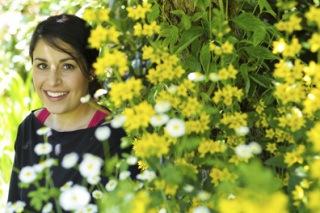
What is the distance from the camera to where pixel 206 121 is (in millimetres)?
1331

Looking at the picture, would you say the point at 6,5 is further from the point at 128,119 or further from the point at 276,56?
the point at 128,119

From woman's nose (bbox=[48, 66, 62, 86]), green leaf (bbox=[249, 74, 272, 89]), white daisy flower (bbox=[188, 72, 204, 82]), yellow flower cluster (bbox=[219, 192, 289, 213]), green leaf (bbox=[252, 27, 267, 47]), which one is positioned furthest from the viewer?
woman's nose (bbox=[48, 66, 62, 86])

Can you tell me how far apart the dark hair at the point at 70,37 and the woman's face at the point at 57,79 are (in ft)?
0.05

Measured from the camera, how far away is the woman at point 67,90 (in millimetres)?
2008

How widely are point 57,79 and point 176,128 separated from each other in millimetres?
868

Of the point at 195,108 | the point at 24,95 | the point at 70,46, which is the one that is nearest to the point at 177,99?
the point at 195,108

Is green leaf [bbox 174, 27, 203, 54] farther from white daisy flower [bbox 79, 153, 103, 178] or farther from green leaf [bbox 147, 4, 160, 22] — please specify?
white daisy flower [bbox 79, 153, 103, 178]

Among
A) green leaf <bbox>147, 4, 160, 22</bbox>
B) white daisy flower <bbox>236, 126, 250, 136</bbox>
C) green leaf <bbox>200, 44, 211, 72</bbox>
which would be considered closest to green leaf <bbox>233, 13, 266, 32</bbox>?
green leaf <bbox>200, 44, 211, 72</bbox>

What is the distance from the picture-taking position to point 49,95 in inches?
80.3

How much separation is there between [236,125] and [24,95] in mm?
1951

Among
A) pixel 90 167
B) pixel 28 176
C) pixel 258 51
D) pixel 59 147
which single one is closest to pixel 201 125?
pixel 90 167

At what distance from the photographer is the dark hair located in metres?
2.02

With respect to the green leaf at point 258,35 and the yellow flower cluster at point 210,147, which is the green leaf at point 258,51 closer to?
the green leaf at point 258,35

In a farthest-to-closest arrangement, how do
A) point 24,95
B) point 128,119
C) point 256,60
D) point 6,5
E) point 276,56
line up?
point 6,5
point 24,95
point 256,60
point 276,56
point 128,119
